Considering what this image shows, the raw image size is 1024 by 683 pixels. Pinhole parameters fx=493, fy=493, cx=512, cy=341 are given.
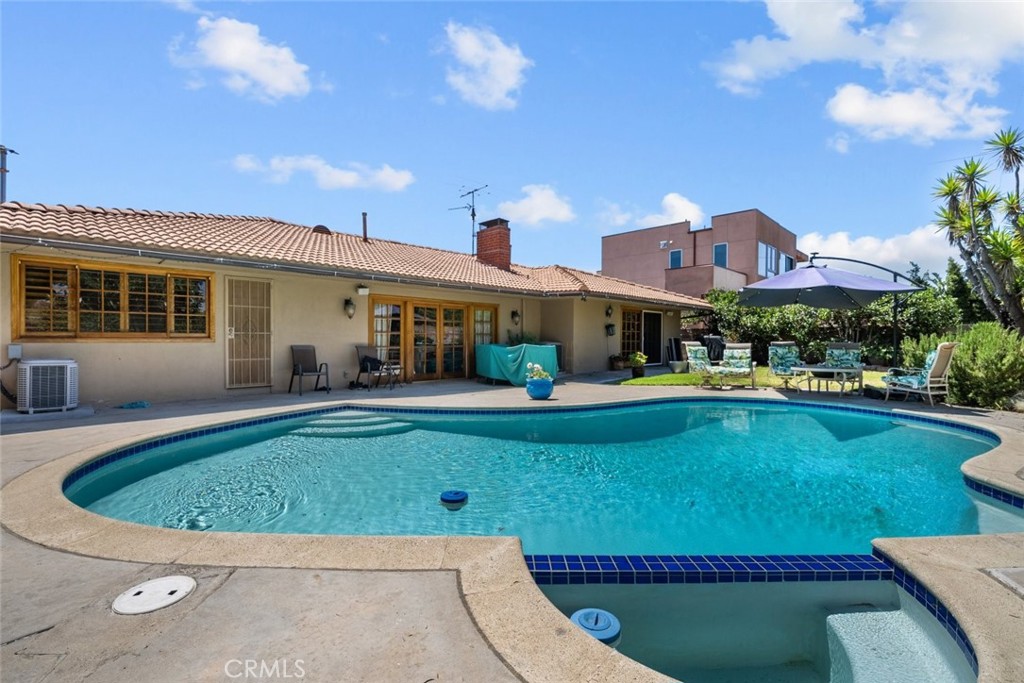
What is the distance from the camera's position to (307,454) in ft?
22.2

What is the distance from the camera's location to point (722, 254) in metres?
28.3

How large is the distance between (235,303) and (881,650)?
11.4 metres

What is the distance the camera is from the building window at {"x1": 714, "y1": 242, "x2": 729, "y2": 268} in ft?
92.0

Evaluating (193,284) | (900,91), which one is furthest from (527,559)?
(900,91)

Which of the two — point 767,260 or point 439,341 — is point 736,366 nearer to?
point 439,341

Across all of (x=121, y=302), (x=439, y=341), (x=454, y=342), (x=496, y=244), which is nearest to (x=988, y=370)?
(x=454, y=342)

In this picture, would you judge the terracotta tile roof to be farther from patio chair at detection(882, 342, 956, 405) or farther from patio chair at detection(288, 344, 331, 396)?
patio chair at detection(882, 342, 956, 405)

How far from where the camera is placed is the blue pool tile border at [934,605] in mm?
2324

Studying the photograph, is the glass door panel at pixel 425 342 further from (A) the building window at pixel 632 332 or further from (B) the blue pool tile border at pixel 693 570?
(B) the blue pool tile border at pixel 693 570

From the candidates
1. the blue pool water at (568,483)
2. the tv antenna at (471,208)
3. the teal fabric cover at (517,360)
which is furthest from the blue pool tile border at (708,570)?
the tv antenna at (471,208)

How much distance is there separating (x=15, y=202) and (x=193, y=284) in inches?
122

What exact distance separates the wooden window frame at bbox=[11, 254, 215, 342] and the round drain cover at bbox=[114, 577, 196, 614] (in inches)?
326

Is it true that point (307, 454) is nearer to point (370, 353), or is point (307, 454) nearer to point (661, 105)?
point (370, 353)

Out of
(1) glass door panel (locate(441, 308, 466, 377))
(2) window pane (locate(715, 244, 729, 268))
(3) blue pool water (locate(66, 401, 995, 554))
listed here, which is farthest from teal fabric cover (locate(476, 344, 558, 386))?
(2) window pane (locate(715, 244, 729, 268))
